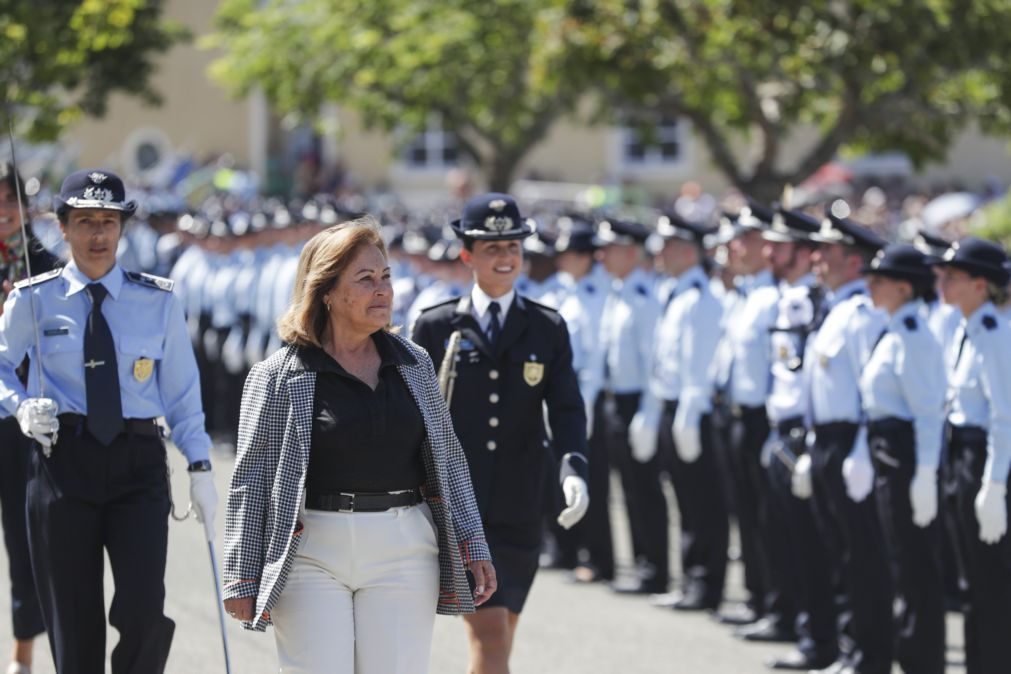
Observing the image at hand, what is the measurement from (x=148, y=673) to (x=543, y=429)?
5.99 feet

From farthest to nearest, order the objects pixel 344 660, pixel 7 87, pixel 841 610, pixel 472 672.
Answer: pixel 7 87 < pixel 841 610 < pixel 472 672 < pixel 344 660

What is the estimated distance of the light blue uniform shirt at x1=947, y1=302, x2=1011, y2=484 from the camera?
7.23m

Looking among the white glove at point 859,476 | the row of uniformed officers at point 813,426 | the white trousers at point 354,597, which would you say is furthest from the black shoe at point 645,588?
the white trousers at point 354,597

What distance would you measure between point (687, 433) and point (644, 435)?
0.47 m

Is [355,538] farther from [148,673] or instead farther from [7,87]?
[7,87]

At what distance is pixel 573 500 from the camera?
248 inches

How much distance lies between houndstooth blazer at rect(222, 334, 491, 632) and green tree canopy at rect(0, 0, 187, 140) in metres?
8.98

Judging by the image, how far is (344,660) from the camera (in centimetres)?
516

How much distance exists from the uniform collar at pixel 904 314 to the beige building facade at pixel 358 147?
2478cm

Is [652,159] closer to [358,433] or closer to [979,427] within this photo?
[979,427]

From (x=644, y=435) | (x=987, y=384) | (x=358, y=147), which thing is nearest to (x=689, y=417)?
(x=644, y=435)

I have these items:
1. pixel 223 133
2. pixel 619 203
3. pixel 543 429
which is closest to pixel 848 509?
pixel 543 429

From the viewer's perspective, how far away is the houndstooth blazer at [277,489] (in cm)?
512

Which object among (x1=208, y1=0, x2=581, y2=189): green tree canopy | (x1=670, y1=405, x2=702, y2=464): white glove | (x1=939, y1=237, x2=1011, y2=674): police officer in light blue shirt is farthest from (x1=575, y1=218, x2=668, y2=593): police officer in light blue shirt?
(x1=208, y1=0, x2=581, y2=189): green tree canopy
